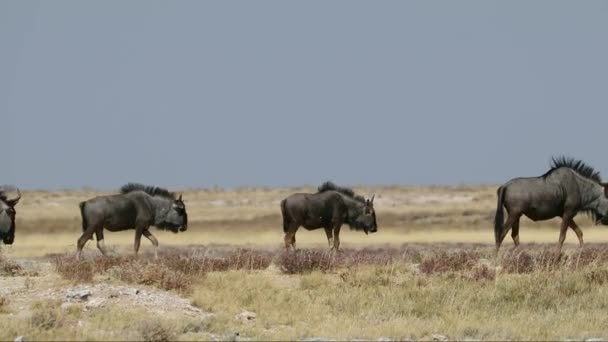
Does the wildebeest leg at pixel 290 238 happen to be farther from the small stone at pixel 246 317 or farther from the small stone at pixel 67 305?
the small stone at pixel 67 305

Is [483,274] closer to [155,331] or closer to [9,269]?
[155,331]

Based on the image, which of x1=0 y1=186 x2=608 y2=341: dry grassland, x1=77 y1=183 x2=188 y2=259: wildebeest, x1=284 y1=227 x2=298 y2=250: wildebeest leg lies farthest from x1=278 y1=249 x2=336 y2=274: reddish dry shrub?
x1=284 y1=227 x2=298 y2=250: wildebeest leg

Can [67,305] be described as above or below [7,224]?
below

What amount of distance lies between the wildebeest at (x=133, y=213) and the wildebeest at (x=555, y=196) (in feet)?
23.7

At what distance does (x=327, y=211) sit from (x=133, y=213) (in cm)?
479

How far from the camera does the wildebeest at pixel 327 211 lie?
28.5m

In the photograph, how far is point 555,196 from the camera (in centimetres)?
2473

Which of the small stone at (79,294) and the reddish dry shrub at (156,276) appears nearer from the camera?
the small stone at (79,294)

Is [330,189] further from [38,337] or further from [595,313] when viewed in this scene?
[38,337]

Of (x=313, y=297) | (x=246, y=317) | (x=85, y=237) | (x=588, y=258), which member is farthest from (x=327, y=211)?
(x=246, y=317)

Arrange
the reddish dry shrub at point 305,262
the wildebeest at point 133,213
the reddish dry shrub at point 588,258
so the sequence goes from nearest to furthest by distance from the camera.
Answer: the reddish dry shrub at point 588,258, the reddish dry shrub at point 305,262, the wildebeest at point 133,213

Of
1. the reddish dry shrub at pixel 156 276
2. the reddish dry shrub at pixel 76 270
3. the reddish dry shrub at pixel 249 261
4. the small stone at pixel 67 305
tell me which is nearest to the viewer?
the small stone at pixel 67 305

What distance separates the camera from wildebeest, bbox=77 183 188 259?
1032 inches

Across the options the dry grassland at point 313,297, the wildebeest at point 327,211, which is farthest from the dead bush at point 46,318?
the wildebeest at point 327,211
